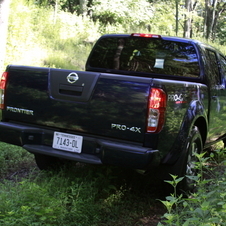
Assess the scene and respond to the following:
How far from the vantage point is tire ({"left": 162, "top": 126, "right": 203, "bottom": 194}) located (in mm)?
3621

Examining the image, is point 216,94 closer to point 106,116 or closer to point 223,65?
point 223,65

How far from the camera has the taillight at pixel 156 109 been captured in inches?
127

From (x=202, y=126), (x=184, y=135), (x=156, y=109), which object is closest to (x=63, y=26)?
(x=202, y=126)

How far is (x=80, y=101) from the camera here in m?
3.51

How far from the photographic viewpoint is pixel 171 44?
462cm

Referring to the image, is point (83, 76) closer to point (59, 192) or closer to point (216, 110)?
point (59, 192)

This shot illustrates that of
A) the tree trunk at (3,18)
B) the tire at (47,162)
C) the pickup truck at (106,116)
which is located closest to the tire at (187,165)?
the pickup truck at (106,116)

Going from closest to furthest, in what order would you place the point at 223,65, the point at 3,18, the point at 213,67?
the point at 213,67
the point at 223,65
the point at 3,18

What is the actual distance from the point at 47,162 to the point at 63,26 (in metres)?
13.2

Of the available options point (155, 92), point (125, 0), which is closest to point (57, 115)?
point (155, 92)

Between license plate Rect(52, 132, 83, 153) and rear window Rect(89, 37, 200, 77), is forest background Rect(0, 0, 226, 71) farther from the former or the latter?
license plate Rect(52, 132, 83, 153)

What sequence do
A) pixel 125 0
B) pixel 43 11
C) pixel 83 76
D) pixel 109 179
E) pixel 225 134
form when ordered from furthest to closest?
pixel 125 0
pixel 43 11
pixel 225 134
pixel 109 179
pixel 83 76

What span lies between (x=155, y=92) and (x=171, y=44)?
5.29ft

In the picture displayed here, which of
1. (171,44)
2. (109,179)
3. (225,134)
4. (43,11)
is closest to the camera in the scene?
(109,179)
